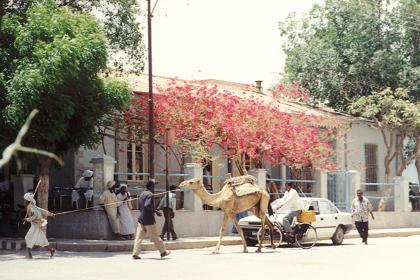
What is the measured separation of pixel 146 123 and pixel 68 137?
560cm

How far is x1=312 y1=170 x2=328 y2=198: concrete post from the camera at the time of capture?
27.9m

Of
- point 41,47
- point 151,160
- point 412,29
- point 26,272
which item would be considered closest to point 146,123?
point 151,160

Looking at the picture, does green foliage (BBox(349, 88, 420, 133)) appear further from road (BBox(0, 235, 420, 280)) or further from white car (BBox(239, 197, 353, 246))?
road (BBox(0, 235, 420, 280))

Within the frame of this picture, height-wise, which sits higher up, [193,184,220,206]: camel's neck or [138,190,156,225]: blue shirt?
[193,184,220,206]: camel's neck

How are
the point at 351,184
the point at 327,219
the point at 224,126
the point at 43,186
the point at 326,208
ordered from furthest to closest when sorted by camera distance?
the point at 351,184 < the point at 224,126 < the point at 326,208 < the point at 327,219 < the point at 43,186

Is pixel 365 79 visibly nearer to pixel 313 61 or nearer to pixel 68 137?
pixel 313 61

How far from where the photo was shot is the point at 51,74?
55.7 feet

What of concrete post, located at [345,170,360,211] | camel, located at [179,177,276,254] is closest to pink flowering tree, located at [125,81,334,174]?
concrete post, located at [345,170,360,211]

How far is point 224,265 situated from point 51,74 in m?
6.83

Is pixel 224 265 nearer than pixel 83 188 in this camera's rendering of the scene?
Yes

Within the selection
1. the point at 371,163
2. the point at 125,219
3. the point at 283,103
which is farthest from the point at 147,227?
the point at 371,163

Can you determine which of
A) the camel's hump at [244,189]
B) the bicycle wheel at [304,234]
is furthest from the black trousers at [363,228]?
the camel's hump at [244,189]

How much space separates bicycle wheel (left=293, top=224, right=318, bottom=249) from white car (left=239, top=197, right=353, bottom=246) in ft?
2.04

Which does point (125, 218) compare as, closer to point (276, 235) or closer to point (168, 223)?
point (168, 223)
